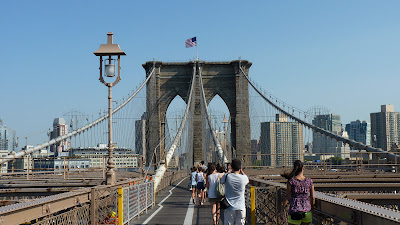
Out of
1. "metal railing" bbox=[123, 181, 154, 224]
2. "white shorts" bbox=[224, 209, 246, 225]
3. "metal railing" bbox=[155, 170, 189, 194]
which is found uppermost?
"white shorts" bbox=[224, 209, 246, 225]

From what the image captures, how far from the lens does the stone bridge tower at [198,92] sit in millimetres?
61719

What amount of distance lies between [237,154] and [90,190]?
50088 mm

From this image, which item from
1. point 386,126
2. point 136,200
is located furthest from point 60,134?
point 386,126

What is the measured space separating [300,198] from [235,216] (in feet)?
6.22

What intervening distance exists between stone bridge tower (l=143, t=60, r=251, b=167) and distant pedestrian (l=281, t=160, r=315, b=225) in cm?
5459

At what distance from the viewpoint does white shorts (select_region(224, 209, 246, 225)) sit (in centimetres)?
792

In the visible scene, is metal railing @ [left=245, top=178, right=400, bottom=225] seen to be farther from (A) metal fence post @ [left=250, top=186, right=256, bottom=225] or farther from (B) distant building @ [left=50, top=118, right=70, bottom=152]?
(B) distant building @ [left=50, top=118, right=70, bottom=152]

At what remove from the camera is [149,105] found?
6275 cm

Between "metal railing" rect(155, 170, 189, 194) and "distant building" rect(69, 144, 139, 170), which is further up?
"distant building" rect(69, 144, 139, 170)

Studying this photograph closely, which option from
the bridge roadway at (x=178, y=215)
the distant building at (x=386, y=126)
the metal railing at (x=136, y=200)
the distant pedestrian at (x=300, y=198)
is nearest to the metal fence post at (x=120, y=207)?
the metal railing at (x=136, y=200)

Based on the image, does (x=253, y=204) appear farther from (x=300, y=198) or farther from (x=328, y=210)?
(x=300, y=198)

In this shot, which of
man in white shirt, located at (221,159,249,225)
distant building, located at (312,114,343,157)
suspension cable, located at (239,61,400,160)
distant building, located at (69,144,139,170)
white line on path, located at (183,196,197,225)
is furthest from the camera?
distant building, located at (312,114,343,157)

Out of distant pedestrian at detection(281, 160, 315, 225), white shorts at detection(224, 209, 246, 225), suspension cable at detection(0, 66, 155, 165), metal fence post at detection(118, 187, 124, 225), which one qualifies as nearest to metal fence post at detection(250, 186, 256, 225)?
white shorts at detection(224, 209, 246, 225)

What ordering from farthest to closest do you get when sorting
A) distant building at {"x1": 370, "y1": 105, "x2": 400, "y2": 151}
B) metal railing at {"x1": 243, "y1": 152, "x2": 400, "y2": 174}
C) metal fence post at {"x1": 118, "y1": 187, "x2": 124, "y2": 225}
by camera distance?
distant building at {"x1": 370, "y1": 105, "x2": 400, "y2": 151}, metal railing at {"x1": 243, "y1": 152, "x2": 400, "y2": 174}, metal fence post at {"x1": 118, "y1": 187, "x2": 124, "y2": 225}
